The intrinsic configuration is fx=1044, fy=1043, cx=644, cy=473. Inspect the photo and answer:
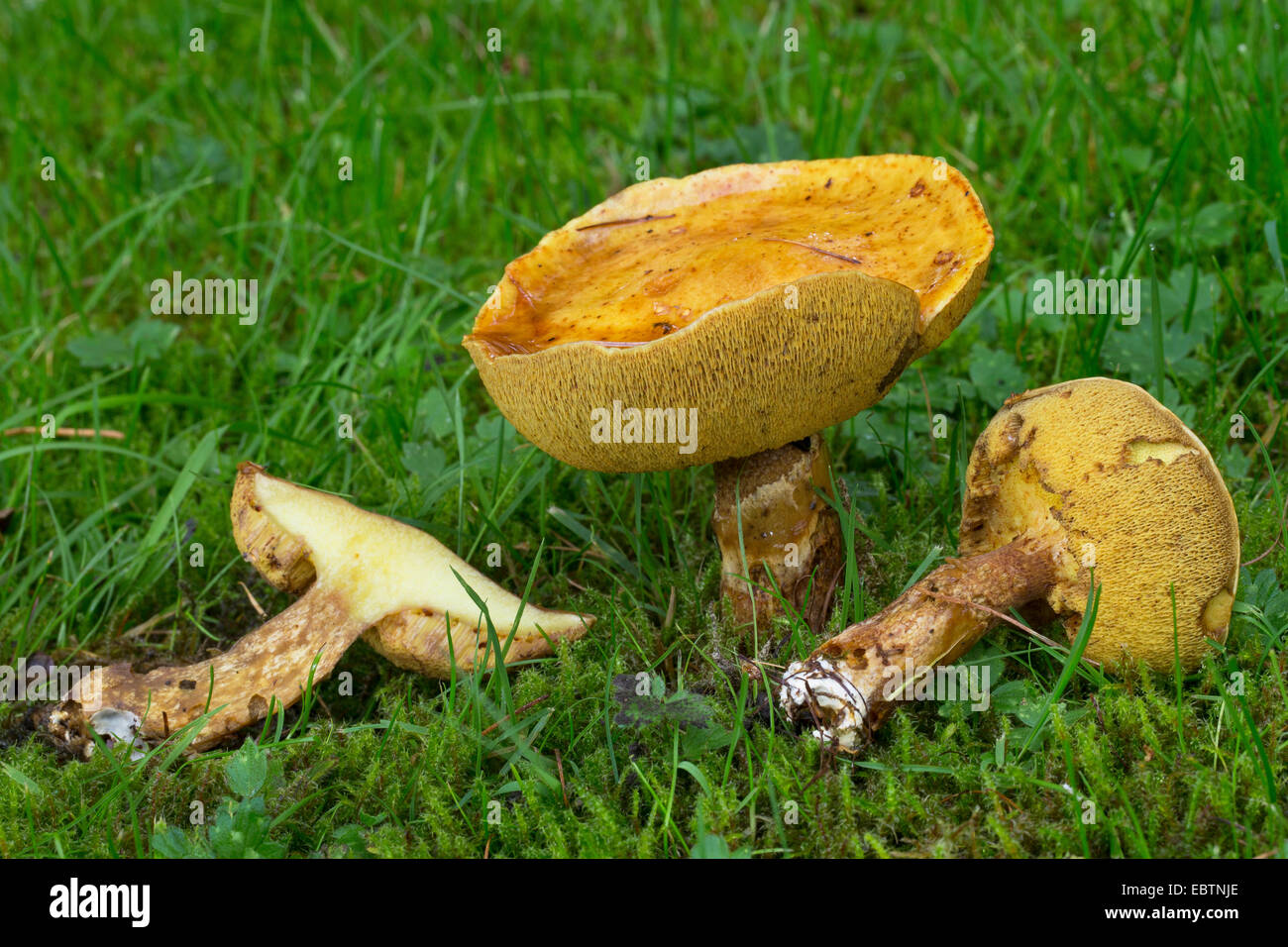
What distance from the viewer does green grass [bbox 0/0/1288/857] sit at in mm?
2225

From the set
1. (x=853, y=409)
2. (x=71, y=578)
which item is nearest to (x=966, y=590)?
(x=853, y=409)

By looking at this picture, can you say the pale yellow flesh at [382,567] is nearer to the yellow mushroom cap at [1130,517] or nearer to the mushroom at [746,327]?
the mushroom at [746,327]

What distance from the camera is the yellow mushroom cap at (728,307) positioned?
2.08m

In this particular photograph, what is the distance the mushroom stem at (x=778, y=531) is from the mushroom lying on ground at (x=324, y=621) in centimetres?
43

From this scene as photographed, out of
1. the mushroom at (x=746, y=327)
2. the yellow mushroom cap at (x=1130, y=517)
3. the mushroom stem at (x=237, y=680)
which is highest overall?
the mushroom at (x=746, y=327)

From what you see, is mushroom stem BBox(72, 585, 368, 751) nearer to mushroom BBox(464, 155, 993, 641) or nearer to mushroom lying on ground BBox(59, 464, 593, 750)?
mushroom lying on ground BBox(59, 464, 593, 750)

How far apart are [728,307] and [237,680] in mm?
1579

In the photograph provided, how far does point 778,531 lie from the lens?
2.75 metres

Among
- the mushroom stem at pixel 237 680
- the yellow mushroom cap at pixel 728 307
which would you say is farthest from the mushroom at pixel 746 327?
the mushroom stem at pixel 237 680

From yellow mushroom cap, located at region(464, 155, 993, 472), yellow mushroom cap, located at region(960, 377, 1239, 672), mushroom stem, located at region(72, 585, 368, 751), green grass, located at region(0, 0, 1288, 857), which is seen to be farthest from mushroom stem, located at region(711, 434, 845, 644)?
mushroom stem, located at region(72, 585, 368, 751)

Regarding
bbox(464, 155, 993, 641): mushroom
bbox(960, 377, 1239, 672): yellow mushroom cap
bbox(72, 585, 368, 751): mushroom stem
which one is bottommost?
bbox(72, 585, 368, 751): mushroom stem

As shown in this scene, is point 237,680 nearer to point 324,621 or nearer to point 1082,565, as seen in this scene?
point 324,621

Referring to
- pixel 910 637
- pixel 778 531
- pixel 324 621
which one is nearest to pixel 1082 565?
pixel 910 637
